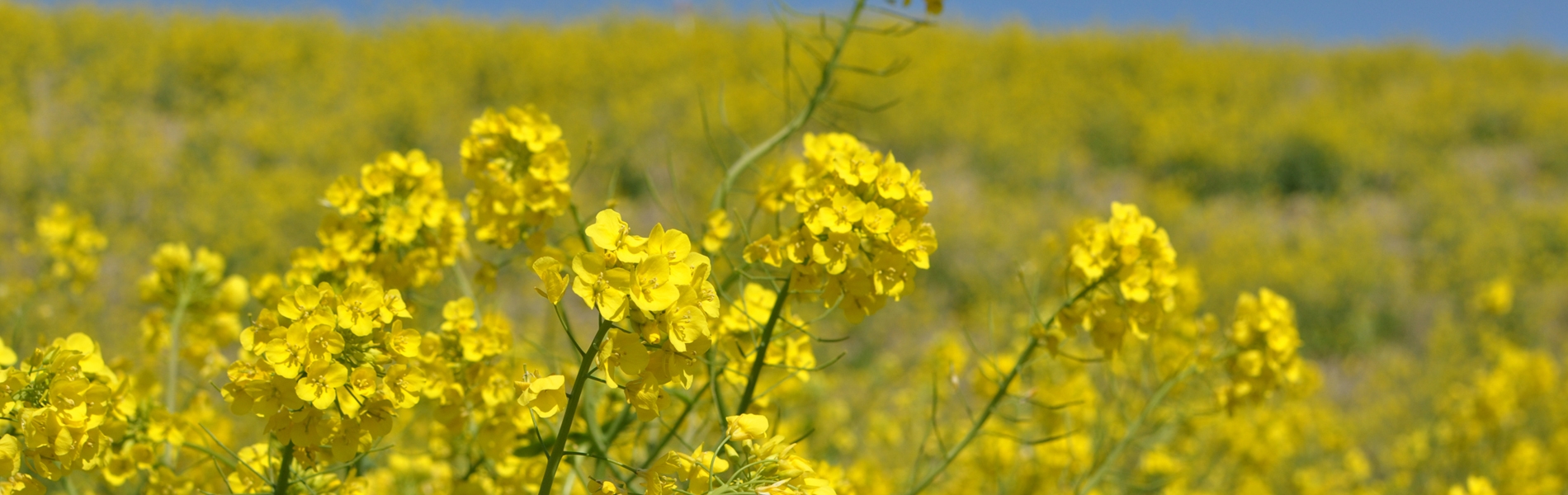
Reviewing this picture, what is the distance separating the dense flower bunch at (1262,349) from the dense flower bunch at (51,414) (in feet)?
7.59

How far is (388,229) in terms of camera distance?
5.57 ft

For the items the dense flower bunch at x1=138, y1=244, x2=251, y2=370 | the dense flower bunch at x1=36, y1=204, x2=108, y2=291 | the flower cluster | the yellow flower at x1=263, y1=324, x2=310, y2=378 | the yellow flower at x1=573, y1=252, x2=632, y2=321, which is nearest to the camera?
the yellow flower at x1=573, y1=252, x2=632, y2=321

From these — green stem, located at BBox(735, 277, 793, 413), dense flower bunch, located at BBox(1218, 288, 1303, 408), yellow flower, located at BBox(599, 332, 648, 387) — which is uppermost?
dense flower bunch, located at BBox(1218, 288, 1303, 408)

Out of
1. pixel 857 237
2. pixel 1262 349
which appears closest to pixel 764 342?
pixel 857 237

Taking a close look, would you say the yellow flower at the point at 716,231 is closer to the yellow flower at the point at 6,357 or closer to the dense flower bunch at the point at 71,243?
the yellow flower at the point at 6,357

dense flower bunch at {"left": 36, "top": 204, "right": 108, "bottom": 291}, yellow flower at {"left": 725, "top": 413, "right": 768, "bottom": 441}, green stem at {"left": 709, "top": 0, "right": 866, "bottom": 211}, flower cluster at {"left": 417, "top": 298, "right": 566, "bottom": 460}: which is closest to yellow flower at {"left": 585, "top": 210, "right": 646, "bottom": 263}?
yellow flower at {"left": 725, "top": 413, "right": 768, "bottom": 441}

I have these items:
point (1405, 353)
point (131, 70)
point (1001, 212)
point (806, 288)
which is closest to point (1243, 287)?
point (1405, 353)

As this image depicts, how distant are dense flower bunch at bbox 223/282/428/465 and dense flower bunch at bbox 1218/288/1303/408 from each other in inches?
74.0

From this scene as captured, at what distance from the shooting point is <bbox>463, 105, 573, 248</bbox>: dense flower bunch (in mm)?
1729

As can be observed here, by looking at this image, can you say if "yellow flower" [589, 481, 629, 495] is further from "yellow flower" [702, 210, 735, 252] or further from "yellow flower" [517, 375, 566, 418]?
"yellow flower" [702, 210, 735, 252]

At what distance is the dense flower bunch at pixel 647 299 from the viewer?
41.3 inches

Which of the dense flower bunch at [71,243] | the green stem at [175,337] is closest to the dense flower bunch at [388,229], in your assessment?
the green stem at [175,337]

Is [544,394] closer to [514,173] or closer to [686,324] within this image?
[686,324]

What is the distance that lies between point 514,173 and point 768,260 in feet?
2.12
